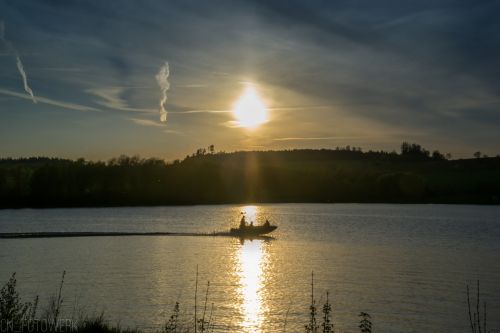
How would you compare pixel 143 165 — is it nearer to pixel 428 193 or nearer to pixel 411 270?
pixel 428 193

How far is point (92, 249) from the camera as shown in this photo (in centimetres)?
5866

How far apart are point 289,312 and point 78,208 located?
126447 millimetres

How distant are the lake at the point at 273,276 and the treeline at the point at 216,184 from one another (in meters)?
83.5

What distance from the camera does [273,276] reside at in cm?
4122

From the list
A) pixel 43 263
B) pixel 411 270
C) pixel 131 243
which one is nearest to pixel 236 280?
pixel 411 270

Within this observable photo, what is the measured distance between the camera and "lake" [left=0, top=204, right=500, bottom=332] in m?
27.6

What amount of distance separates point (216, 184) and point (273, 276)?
128873mm

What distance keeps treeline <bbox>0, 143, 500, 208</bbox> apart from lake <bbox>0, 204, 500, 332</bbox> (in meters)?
83.5

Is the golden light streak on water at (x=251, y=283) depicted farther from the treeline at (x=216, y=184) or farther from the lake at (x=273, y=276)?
the treeline at (x=216, y=184)

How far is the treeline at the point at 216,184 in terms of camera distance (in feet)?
490

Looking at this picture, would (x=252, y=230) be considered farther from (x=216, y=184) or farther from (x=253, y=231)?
(x=216, y=184)

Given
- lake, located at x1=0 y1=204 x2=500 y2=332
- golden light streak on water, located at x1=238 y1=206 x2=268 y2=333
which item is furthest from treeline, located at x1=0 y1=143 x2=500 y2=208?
golden light streak on water, located at x1=238 y1=206 x2=268 y2=333

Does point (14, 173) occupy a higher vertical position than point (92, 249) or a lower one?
higher

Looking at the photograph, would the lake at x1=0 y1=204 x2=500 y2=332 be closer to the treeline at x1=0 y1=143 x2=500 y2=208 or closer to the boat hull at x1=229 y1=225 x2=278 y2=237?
the boat hull at x1=229 y1=225 x2=278 y2=237
